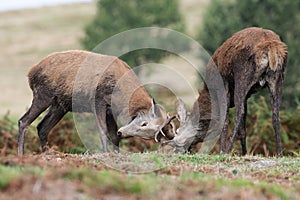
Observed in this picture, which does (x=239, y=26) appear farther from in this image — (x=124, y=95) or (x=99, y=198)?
(x=99, y=198)

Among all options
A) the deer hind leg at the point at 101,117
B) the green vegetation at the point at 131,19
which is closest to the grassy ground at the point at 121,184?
the deer hind leg at the point at 101,117

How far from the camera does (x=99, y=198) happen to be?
670 cm

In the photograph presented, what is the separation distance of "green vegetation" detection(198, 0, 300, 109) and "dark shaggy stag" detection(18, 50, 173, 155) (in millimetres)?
22784

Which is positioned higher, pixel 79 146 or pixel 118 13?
pixel 118 13

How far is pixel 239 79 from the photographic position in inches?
510

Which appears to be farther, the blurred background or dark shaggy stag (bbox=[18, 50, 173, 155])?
the blurred background

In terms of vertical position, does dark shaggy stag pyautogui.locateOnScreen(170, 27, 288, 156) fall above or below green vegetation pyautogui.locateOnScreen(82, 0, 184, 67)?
below

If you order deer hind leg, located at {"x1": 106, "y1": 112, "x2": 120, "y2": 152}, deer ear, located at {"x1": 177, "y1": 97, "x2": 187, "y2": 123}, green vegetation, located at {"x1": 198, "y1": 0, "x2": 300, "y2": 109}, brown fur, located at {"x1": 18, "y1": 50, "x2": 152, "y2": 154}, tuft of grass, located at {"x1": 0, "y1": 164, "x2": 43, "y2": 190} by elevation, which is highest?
green vegetation, located at {"x1": 198, "y1": 0, "x2": 300, "y2": 109}

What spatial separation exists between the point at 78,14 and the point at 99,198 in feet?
253

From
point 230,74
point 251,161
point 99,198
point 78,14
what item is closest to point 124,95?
point 230,74

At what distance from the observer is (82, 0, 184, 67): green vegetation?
48375 mm

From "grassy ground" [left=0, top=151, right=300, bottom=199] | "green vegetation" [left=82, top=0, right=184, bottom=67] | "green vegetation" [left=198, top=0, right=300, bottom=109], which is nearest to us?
Result: "grassy ground" [left=0, top=151, right=300, bottom=199]

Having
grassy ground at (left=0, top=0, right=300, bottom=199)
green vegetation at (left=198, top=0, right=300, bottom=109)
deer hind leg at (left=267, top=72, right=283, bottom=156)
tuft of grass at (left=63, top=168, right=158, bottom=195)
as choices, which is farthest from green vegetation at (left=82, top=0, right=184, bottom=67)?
tuft of grass at (left=63, top=168, right=158, bottom=195)

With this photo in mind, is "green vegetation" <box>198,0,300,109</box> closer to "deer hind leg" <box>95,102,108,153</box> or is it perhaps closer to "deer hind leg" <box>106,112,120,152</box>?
"deer hind leg" <box>106,112,120,152</box>
